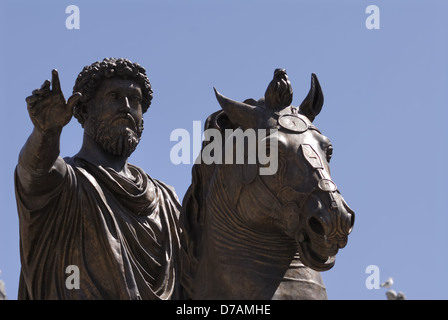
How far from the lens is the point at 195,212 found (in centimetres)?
899

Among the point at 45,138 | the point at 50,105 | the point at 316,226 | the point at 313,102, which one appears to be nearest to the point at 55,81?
the point at 50,105

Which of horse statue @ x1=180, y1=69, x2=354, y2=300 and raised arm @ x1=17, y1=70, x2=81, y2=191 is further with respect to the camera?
raised arm @ x1=17, y1=70, x2=81, y2=191

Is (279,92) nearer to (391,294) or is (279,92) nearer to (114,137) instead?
(114,137)

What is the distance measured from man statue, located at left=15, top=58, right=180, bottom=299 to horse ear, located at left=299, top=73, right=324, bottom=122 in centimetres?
184

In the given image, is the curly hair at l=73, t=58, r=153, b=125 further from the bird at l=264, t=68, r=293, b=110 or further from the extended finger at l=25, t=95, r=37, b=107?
the bird at l=264, t=68, r=293, b=110

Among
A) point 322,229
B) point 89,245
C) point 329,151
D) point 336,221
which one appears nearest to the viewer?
point 336,221

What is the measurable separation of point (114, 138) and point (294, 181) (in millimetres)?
2472

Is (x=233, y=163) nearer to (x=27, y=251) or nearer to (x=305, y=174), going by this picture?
(x=305, y=174)

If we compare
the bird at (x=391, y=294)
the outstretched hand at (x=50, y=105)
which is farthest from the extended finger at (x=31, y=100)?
the bird at (x=391, y=294)

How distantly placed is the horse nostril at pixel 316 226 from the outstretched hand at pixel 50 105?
1.95 m

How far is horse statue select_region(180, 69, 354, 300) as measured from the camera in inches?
321

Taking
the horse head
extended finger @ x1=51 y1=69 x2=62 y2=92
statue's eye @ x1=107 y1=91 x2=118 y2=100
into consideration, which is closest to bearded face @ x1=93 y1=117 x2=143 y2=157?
statue's eye @ x1=107 y1=91 x2=118 y2=100
